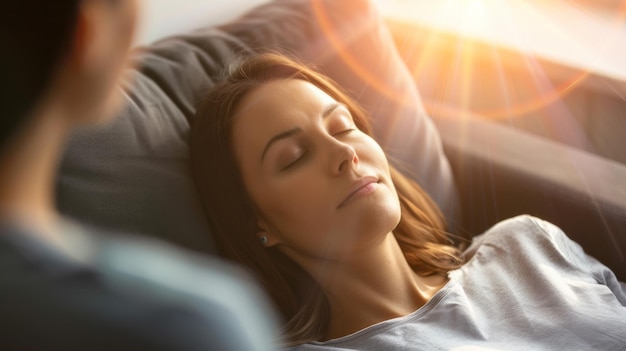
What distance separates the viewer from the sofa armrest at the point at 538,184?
1.17 metres

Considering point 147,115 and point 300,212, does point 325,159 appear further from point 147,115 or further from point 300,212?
point 147,115

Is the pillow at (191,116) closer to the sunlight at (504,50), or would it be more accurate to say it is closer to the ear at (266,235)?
the ear at (266,235)

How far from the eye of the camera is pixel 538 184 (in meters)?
1.24

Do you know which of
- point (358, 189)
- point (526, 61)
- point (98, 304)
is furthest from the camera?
point (526, 61)

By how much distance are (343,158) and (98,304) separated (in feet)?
1.86

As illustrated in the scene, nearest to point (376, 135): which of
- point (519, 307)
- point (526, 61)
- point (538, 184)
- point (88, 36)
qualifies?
point (538, 184)

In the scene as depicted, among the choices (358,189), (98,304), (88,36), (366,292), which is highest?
(88,36)

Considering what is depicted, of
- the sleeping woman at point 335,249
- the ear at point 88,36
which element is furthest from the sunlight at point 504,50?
the ear at point 88,36

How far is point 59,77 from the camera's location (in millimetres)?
397

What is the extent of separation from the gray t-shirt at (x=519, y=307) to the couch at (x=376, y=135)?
16 cm

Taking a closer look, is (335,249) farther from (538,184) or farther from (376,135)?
(538,184)

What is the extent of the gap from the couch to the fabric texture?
1.60 ft

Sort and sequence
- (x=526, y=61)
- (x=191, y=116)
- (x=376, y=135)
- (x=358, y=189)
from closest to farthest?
(x=358, y=189)
(x=191, y=116)
(x=376, y=135)
(x=526, y=61)

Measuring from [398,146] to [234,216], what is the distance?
1.31ft
